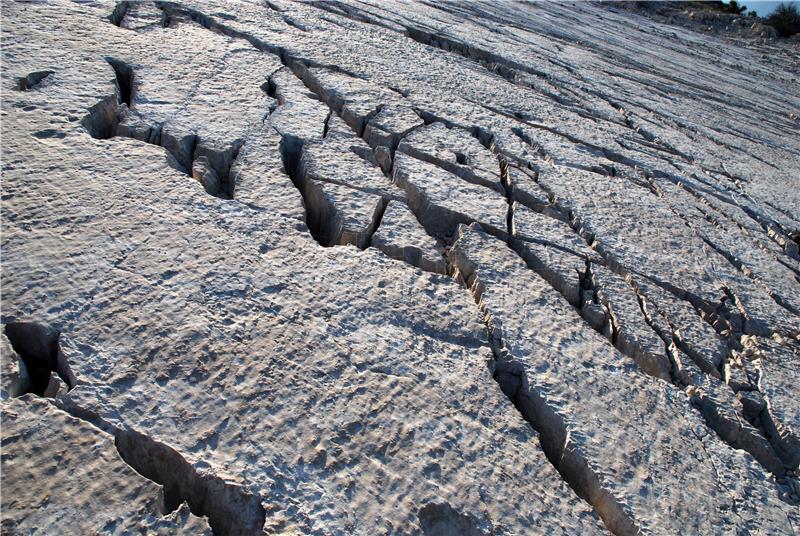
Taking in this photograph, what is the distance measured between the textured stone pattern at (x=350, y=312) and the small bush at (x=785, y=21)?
1334cm

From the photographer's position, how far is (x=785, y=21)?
12812mm

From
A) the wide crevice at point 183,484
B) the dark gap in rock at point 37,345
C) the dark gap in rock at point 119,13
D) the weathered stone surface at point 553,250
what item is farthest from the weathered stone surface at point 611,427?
the dark gap in rock at point 119,13

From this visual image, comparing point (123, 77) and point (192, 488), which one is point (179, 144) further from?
point (192, 488)

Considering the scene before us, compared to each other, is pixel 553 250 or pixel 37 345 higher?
pixel 553 250

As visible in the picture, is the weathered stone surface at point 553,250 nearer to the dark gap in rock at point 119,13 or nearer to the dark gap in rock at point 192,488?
the dark gap in rock at point 192,488

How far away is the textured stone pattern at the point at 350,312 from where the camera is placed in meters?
0.94

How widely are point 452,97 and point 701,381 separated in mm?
1834

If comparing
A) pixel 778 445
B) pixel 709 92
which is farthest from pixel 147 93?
pixel 709 92

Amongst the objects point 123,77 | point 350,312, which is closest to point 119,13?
point 123,77

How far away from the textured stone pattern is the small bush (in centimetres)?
1334

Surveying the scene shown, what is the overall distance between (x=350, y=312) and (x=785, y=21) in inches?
623

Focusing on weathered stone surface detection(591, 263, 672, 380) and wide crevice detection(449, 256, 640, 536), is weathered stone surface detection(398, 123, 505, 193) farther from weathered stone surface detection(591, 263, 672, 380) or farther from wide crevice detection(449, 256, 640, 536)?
wide crevice detection(449, 256, 640, 536)

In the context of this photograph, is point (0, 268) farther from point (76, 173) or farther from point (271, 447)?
point (271, 447)

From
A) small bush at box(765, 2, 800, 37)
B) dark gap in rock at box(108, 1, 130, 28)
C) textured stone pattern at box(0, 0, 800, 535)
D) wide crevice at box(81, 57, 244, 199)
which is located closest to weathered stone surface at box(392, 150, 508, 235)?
textured stone pattern at box(0, 0, 800, 535)
